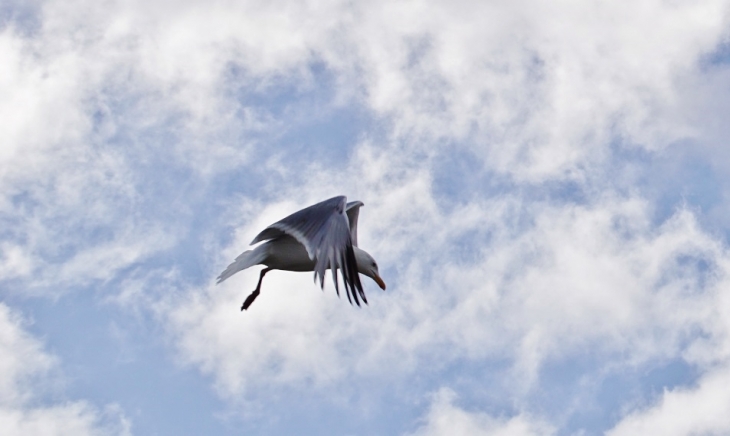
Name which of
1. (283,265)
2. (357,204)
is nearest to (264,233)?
(283,265)

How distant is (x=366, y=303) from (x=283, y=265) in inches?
140

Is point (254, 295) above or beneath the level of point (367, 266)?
Answer: beneath

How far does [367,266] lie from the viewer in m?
17.6

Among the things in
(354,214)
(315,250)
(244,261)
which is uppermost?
(354,214)

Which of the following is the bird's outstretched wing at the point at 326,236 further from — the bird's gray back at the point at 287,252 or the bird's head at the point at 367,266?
the bird's head at the point at 367,266

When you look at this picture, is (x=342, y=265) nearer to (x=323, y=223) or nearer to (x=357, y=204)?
(x=323, y=223)

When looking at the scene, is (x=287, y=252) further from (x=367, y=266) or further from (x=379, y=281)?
(x=379, y=281)

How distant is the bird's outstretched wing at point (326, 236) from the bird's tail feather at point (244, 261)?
16.5 inches

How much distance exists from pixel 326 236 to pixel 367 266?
367 cm

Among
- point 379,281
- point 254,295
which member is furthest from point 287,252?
point 379,281

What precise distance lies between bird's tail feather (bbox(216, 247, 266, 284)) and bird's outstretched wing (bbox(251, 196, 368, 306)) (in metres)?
0.42

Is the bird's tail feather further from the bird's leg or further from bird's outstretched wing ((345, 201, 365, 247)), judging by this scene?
bird's outstretched wing ((345, 201, 365, 247))

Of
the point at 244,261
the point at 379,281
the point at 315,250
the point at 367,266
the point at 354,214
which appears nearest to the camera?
the point at 315,250

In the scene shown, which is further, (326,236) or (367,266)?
(367,266)
